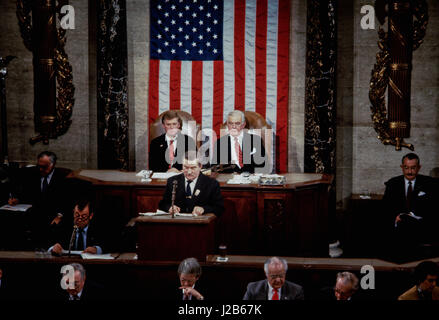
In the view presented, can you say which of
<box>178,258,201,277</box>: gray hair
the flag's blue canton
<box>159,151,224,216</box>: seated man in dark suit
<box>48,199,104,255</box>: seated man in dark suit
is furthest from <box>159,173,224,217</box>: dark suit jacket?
the flag's blue canton

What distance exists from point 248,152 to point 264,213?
4.29 ft

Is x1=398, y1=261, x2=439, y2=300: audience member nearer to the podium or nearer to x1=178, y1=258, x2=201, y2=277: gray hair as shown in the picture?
x1=178, y1=258, x2=201, y2=277: gray hair

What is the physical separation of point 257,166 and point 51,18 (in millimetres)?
4184

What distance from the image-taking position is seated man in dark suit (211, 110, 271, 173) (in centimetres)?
923

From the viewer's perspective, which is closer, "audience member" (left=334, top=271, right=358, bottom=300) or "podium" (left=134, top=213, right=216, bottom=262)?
"audience member" (left=334, top=271, right=358, bottom=300)

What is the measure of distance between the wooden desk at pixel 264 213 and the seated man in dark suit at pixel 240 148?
39.8 inches

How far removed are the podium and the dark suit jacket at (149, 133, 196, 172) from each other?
9.84ft

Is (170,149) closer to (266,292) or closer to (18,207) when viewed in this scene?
(18,207)

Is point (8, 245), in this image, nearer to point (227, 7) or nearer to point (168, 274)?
point (168, 274)

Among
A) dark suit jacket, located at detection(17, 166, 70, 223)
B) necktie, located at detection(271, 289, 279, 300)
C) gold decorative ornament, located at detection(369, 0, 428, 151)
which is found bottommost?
necktie, located at detection(271, 289, 279, 300)

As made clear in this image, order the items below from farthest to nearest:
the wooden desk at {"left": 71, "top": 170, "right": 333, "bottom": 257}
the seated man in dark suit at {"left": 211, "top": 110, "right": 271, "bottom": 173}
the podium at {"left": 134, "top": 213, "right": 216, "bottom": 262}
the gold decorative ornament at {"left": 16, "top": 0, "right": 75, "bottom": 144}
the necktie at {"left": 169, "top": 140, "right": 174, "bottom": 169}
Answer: the gold decorative ornament at {"left": 16, "top": 0, "right": 75, "bottom": 144} < the necktie at {"left": 169, "top": 140, "right": 174, "bottom": 169} < the seated man in dark suit at {"left": 211, "top": 110, "right": 271, "bottom": 173} < the wooden desk at {"left": 71, "top": 170, "right": 333, "bottom": 257} < the podium at {"left": 134, "top": 213, "right": 216, "bottom": 262}

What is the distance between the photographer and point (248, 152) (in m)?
9.28

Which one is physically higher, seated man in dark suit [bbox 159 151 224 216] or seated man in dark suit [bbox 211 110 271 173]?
seated man in dark suit [bbox 211 110 271 173]

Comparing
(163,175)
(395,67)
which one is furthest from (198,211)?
(395,67)
